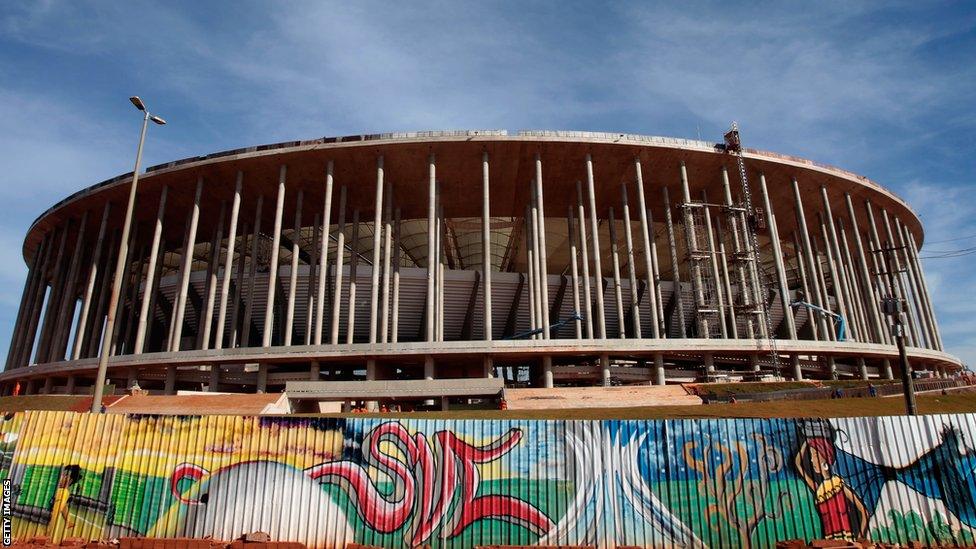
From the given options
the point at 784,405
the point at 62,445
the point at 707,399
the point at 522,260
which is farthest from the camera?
the point at 522,260

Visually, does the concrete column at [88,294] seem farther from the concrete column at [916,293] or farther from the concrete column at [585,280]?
the concrete column at [916,293]

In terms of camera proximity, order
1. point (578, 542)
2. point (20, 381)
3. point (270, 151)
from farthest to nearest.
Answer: point (20, 381) → point (270, 151) → point (578, 542)

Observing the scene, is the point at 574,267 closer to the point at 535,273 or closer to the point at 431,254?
the point at 535,273

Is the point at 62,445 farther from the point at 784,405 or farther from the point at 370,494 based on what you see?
the point at 784,405

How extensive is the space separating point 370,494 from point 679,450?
19.2 feet

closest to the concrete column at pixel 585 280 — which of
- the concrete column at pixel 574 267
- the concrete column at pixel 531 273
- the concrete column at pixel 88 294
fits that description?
the concrete column at pixel 574 267

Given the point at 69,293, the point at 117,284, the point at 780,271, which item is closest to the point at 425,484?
the point at 117,284

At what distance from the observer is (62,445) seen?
35.3 ft

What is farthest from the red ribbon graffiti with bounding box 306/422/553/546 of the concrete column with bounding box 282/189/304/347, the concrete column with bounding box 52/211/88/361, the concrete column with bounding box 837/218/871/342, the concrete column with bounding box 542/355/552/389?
the concrete column with bounding box 837/218/871/342

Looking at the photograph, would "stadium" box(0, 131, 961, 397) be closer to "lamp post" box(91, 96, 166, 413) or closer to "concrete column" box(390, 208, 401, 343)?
"concrete column" box(390, 208, 401, 343)

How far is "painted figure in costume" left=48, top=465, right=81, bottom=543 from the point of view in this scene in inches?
404

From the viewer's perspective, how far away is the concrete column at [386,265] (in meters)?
40.8

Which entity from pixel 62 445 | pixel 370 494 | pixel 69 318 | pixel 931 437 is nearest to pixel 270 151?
pixel 69 318

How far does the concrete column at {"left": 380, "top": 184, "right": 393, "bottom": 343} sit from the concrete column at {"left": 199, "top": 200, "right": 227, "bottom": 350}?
13151 mm
